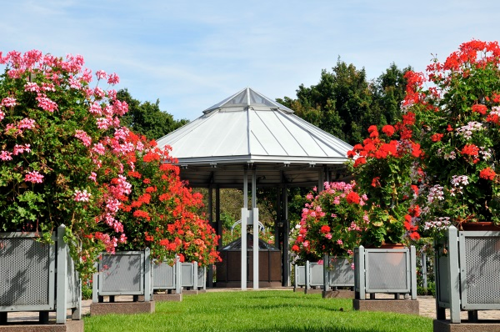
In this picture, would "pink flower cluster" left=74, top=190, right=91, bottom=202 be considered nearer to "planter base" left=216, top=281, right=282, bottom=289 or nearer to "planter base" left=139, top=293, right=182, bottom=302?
"planter base" left=139, top=293, right=182, bottom=302

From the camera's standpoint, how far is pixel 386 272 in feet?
47.2

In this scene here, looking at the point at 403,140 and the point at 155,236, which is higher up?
the point at 403,140

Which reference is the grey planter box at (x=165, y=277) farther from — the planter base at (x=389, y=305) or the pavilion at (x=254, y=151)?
the pavilion at (x=254, y=151)

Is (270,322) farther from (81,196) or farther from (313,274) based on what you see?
(313,274)

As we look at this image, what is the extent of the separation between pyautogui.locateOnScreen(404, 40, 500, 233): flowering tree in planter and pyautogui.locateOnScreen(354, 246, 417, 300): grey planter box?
5311 millimetres

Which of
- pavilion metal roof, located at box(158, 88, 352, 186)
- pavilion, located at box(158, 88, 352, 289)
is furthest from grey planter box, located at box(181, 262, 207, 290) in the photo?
pavilion metal roof, located at box(158, 88, 352, 186)

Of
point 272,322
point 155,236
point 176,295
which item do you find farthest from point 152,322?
point 176,295

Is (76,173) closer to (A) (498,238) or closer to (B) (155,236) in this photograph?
(A) (498,238)

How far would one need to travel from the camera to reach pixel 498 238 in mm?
8516

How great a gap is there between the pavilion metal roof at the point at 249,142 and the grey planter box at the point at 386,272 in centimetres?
2072

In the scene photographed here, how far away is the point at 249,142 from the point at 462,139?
28232mm

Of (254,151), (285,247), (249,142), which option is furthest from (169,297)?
(285,247)

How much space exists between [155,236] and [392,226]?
4795mm

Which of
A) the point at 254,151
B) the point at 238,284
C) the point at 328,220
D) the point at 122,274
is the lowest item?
the point at 238,284
